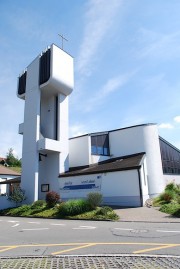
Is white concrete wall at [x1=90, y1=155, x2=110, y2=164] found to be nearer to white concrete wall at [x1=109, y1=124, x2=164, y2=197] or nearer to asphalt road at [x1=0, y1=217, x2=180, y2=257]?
white concrete wall at [x1=109, y1=124, x2=164, y2=197]

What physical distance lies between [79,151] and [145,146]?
26.3 ft

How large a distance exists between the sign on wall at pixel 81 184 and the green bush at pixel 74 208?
5666 millimetres

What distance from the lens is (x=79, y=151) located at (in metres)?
31.0

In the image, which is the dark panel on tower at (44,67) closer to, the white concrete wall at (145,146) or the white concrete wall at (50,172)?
the white concrete wall at (50,172)

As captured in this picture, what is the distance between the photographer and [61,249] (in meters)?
7.64

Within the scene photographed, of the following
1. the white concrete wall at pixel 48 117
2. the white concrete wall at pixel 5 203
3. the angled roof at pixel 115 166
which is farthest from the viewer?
the white concrete wall at pixel 48 117

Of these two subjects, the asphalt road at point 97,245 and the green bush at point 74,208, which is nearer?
the asphalt road at point 97,245

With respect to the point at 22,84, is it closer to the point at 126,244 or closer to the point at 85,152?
the point at 85,152

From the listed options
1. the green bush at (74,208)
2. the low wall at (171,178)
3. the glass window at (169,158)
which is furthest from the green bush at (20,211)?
the glass window at (169,158)

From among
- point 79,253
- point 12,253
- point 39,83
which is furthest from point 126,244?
point 39,83

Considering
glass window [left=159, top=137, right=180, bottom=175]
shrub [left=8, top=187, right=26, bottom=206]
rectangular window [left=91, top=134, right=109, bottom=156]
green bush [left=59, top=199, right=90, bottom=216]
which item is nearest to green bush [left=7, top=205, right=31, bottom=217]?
shrub [left=8, top=187, right=26, bottom=206]

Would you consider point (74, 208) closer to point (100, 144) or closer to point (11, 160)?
point (100, 144)

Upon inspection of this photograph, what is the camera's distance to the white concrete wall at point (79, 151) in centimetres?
3012

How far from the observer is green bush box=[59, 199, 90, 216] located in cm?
1788
